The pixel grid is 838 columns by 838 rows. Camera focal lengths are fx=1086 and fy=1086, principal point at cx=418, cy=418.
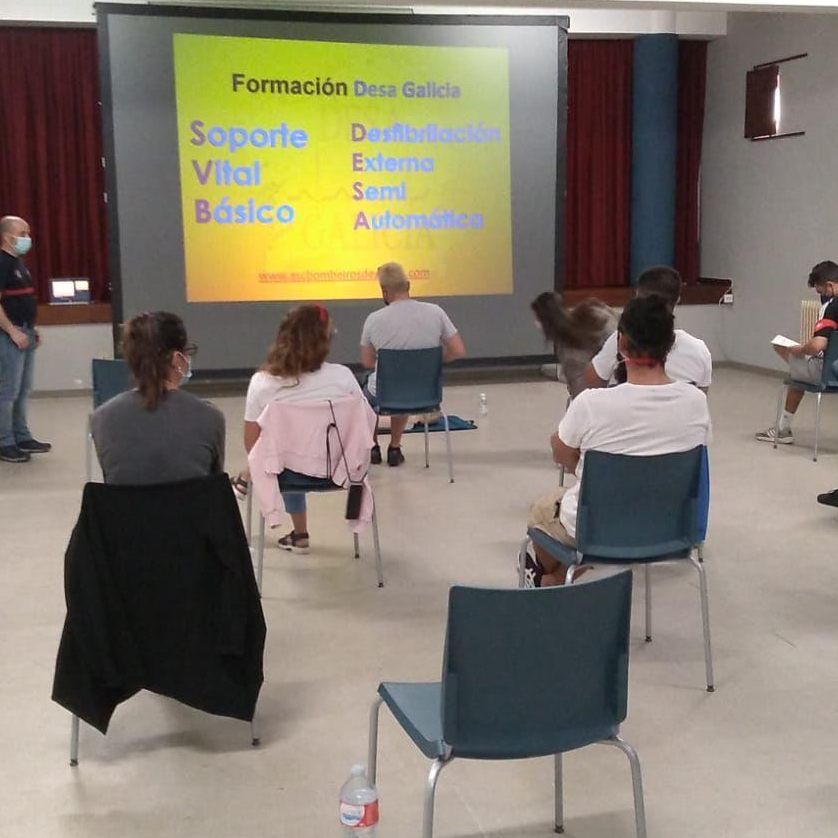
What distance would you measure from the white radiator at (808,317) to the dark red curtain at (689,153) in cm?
170

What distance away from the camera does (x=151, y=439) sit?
9.55 feet

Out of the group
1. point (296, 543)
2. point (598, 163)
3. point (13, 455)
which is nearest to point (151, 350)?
point (296, 543)

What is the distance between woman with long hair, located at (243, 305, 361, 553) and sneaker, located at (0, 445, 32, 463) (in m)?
2.82

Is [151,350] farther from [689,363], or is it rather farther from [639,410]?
[689,363]

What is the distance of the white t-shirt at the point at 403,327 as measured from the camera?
227 inches

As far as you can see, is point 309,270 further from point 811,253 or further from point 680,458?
point 680,458

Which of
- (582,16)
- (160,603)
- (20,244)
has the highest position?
(582,16)

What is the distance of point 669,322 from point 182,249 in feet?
A: 18.9

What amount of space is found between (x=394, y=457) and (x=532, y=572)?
2.47 metres

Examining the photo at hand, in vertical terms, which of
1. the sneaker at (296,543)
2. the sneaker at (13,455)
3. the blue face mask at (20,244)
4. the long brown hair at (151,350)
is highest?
the blue face mask at (20,244)

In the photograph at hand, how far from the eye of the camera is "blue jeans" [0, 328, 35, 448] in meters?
6.16

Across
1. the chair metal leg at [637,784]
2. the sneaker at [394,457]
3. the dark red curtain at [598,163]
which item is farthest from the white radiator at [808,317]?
the chair metal leg at [637,784]

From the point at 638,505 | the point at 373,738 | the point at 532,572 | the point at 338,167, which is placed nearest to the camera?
the point at 373,738

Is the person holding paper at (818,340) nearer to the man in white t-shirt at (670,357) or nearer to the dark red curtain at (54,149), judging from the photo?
the man in white t-shirt at (670,357)
